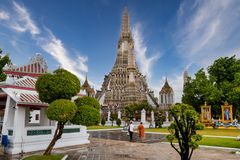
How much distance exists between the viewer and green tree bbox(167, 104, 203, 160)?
6.38 meters

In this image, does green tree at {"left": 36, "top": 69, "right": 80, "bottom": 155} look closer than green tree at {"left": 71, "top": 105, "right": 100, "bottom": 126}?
Yes

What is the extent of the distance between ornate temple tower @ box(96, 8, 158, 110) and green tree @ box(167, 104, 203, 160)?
57.0 m

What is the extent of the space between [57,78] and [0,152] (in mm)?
5264

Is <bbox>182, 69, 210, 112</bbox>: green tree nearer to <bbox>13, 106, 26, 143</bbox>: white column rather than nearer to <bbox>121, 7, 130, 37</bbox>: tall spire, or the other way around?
<bbox>13, 106, 26, 143</bbox>: white column

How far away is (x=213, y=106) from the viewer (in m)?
35.5

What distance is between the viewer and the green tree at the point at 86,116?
836 cm

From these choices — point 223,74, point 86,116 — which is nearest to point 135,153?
point 86,116

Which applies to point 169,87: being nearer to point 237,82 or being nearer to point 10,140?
point 237,82

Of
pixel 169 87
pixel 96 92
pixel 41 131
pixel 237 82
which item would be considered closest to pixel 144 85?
pixel 169 87

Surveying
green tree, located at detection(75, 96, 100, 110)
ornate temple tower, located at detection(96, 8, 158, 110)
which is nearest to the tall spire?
ornate temple tower, located at detection(96, 8, 158, 110)

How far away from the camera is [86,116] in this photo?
27.5ft

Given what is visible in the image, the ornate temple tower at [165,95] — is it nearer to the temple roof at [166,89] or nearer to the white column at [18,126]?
the temple roof at [166,89]

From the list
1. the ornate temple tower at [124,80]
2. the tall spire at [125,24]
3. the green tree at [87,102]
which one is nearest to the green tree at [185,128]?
the green tree at [87,102]

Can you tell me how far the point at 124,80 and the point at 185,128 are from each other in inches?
2751
